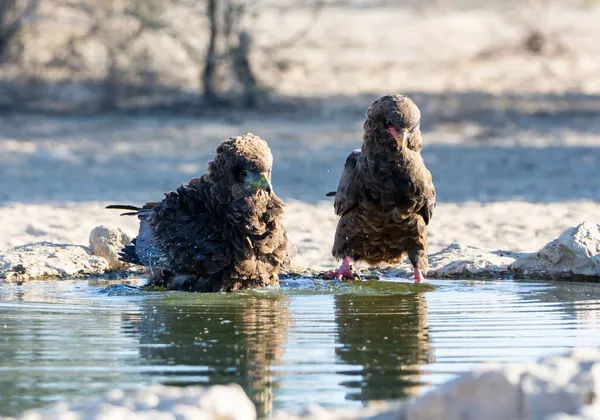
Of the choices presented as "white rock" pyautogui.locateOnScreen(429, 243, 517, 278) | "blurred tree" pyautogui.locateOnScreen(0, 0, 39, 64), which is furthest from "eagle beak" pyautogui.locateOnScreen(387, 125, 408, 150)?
"blurred tree" pyautogui.locateOnScreen(0, 0, 39, 64)

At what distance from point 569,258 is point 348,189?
1830 millimetres

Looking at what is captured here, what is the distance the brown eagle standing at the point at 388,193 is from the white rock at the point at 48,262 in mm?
2036

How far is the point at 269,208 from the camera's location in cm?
859

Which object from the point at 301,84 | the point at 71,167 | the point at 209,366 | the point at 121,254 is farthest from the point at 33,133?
the point at 209,366

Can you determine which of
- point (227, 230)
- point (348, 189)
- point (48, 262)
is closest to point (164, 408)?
point (227, 230)

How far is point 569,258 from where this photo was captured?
363 inches

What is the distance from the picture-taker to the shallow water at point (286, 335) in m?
5.50

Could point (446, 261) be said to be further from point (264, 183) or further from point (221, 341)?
point (221, 341)

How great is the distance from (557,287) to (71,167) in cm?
975

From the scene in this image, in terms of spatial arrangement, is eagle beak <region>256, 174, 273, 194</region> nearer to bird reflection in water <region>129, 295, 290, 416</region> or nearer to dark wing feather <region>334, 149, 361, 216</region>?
bird reflection in water <region>129, 295, 290, 416</region>

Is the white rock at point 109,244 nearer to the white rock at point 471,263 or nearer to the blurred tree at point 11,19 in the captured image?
the white rock at point 471,263

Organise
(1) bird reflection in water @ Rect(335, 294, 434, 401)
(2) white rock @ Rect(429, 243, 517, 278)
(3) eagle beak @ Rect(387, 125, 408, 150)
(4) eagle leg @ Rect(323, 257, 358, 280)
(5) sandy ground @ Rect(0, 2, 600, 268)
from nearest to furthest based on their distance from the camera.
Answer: (1) bird reflection in water @ Rect(335, 294, 434, 401) < (3) eagle beak @ Rect(387, 125, 408, 150) < (4) eagle leg @ Rect(323, 257, 358, 280) < (2) white rock @ Rect(429, 243, 517, 278) < (5) sandy ground @ Rect(0, 2, 600, 268)

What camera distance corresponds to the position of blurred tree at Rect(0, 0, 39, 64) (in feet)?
66.5

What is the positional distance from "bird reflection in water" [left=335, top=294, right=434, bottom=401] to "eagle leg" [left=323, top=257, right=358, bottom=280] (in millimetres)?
835
